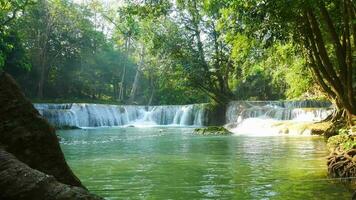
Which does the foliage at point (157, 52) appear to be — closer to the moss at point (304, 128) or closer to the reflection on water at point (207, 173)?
the moss at point (304, 128)

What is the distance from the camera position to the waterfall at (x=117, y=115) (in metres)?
39.4

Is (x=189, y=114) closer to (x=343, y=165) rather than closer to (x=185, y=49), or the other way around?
(x=185, y=49)

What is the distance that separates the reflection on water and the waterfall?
23.1m

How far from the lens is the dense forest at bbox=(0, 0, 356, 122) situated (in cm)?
1245

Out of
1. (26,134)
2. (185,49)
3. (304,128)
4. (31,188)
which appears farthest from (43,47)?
(31,188)

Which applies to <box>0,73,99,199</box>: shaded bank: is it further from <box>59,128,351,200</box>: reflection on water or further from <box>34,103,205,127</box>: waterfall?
<box>34,103,205,127</box>: waterfall

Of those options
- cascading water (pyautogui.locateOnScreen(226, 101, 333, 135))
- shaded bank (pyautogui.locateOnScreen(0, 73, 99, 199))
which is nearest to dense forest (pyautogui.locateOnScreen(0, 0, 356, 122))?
cascading water (pyautogui.locateOnScreen(226, 101, 333, 135))

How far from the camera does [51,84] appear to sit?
5456 centimetres

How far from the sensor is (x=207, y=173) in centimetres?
1114

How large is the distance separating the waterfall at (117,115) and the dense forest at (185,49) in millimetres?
2371

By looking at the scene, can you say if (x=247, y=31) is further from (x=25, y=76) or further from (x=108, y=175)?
(x=25, y=76)

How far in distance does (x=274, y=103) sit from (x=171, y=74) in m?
9.01

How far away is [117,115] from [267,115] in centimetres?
1629

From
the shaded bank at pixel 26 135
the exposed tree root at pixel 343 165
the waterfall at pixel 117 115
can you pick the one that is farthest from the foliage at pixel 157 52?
the shaded bank at pixel 26 135
